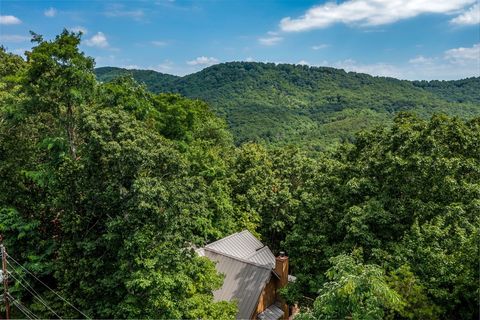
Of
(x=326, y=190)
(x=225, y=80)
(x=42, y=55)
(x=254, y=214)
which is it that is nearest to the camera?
(x=42, y=55)

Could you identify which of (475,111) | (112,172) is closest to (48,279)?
(112,172)

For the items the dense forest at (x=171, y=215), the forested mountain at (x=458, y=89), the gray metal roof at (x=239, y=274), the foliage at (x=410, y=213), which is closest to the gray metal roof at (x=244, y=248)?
the gray metal roof at (x=239, y=274)

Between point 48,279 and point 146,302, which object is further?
point 48,279

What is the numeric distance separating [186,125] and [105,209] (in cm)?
1564

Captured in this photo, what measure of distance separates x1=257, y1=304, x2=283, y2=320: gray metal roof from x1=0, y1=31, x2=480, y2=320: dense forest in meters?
2.41

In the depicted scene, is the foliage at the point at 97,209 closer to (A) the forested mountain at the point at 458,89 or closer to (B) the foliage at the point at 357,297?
(B) the foliage at the point at 357,297

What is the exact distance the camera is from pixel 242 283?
748 inches

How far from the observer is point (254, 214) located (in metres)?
27.6

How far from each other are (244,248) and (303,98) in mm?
157957

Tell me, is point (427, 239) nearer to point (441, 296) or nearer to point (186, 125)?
point (441, 296)

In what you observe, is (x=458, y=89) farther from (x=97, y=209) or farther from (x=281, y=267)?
(x=97, y=209)

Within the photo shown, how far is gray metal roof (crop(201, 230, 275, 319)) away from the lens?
1834cm

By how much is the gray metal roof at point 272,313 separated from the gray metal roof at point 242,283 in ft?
3.32

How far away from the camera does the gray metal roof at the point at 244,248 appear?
2152cm
